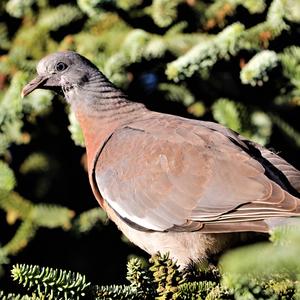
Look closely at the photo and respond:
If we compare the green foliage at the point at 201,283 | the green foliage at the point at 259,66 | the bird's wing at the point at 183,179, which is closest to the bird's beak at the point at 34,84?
the bird's wing at the point at 183,179

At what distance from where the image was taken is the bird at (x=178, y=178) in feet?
10.5

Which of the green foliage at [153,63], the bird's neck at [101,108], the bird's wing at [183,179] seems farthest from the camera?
the bird's neck at [101,108]

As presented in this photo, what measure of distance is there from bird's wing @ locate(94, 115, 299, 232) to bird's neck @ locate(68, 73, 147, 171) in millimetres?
129

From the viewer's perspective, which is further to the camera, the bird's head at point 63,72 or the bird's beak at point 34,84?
the bird's head at point 63,72

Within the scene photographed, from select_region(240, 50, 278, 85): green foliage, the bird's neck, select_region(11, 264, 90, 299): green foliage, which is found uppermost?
select_region(11, 264, 90, 299): green foliage

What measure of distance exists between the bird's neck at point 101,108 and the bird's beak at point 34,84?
10.8 inches

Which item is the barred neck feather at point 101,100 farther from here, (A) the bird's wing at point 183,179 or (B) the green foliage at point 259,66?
(B) the green foliage at point 259,66

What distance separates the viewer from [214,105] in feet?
13.1

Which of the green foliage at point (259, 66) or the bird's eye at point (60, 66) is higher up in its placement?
the green foliage at point (259, 66)

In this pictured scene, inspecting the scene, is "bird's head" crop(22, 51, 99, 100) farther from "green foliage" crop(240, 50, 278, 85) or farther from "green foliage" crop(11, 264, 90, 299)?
"green foliage" crop(11, 264, 90, 299)

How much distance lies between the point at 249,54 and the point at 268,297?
2.27 meters

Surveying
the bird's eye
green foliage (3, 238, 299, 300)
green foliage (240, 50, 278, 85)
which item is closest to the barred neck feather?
the bird's eye

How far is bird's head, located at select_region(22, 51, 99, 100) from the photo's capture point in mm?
4051

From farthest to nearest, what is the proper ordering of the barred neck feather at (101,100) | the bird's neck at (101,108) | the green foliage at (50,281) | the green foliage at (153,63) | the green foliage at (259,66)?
the barred neck feather at (101,100) < the bird's neck at (101,108) < the green foliage at (153,63) < the green foliage at (259,66) < the green foliage at (50,281)
